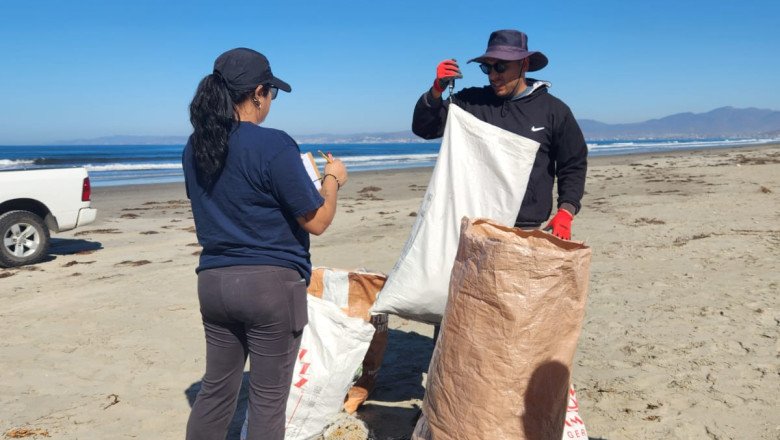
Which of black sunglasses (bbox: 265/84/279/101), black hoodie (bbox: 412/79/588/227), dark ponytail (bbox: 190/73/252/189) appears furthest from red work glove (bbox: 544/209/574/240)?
dark ponytail (bbox: 190/73/252/189)

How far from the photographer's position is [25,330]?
492 centimetres

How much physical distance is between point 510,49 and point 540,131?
406mm

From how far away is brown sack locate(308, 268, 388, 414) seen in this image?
132 inches

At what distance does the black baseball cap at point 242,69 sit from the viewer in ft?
6.82

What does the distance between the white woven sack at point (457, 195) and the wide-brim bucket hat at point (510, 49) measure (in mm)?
318

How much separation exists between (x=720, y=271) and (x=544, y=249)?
4.63 m

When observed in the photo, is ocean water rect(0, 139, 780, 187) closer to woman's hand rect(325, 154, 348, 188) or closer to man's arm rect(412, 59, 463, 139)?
man's arm rect(412, 59, 463, 139)

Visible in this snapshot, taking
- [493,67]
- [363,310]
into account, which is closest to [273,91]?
[493,67]

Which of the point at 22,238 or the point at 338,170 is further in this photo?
the point at 22,238

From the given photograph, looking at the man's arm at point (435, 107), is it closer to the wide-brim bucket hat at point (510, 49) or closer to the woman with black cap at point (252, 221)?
the wide-brim bucket hat at point (510, 49)

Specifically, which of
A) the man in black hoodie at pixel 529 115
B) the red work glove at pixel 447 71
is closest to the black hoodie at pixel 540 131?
the man in black hoodie at pixel 529 115

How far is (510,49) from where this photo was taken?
9.37 feet

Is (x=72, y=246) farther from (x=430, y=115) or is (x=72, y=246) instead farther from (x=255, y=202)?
(x=255, y=202)

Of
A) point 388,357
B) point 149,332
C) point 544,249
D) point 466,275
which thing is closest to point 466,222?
point 466,275
